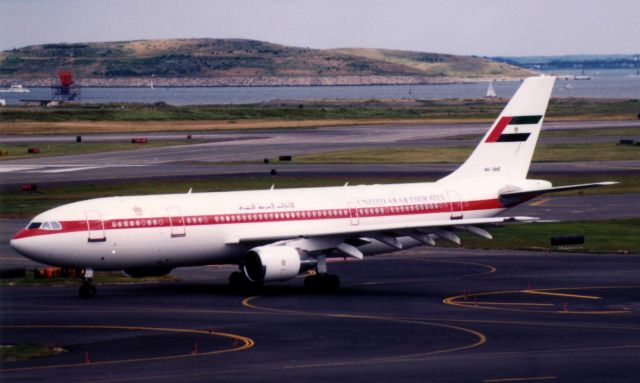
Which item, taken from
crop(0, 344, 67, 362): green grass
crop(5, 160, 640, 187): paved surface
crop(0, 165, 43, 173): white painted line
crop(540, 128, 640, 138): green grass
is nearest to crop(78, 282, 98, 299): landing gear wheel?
crop(0, 344, 67, 362): green grass

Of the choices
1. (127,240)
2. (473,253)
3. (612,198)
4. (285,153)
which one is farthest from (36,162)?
(127,240)

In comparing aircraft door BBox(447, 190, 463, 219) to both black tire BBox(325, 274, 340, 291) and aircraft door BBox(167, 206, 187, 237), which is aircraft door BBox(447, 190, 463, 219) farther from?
aircraft door BBox(167, 206, 187, 237)

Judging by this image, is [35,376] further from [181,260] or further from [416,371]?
[181,260]

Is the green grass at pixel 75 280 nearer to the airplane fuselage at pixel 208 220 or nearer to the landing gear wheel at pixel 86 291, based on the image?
the airplane fuselage at pixel 208 220

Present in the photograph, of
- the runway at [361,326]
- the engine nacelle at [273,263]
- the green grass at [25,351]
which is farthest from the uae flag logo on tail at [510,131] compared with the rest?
the green grass at [25,351]

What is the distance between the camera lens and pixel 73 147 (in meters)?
147

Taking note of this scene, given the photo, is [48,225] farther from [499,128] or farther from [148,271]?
[499,128]

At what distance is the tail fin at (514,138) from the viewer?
63438 millimetres

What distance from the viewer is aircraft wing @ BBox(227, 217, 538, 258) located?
177 feet

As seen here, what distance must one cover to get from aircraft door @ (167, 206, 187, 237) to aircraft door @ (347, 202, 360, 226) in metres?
8.16

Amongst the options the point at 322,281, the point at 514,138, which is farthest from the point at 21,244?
the point at 514,138

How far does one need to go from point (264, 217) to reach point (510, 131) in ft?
50.0

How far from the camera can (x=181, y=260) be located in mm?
53906

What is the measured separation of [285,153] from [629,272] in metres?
80.2
